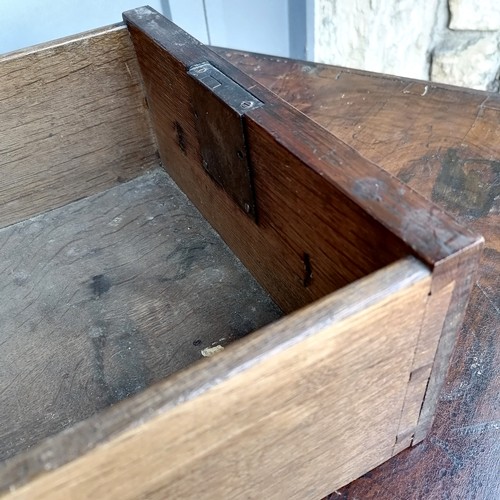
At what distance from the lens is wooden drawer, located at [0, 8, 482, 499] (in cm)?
38

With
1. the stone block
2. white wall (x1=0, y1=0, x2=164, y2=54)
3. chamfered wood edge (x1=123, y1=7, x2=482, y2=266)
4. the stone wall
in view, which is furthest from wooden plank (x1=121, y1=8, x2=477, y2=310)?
the stone block

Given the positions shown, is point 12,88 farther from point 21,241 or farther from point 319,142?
point 319,142

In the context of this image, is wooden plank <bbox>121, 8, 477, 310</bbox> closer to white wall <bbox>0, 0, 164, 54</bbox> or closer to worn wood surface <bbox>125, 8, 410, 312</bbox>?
worn wood surface <bbox>125, 8, 410, 312</bbox>

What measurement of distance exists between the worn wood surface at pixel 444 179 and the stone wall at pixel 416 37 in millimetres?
625

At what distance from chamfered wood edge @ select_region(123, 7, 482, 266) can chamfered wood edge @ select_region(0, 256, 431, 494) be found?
0.02 m

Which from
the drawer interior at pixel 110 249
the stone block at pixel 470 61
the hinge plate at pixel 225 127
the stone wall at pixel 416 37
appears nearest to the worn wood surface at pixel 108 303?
the drawer interior at pixel 110 249

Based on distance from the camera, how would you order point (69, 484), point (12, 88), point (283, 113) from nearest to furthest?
point (69, 484), point (283, 113), point (12, 88)

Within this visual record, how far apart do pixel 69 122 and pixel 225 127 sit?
0.33 metres

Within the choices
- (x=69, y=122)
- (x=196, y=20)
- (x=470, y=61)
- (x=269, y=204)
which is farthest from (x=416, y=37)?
(x=269, y=204)

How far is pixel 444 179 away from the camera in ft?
2.70

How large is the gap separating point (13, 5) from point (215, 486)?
98 cm

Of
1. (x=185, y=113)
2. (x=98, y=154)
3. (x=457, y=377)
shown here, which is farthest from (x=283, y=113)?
(x=98, y=154)

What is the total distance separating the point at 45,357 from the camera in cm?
72

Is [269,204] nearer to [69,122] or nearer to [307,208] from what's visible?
[307,208]
